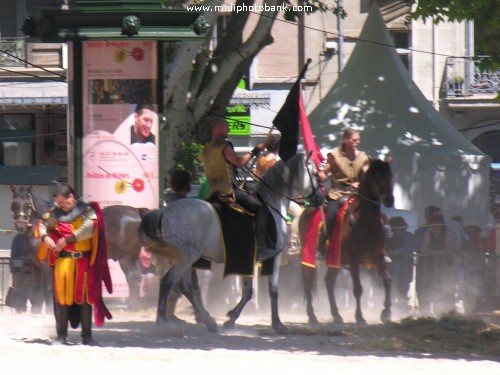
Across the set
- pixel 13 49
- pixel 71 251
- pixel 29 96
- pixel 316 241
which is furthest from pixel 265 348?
pixel 13 49

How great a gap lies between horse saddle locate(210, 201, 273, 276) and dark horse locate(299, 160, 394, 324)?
1.80 meters

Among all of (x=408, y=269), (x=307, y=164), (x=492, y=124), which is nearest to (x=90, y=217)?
(x=307, y=164)

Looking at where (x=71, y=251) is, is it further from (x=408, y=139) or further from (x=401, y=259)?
(x=408, y=139)

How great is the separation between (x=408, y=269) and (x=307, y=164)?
2.93 meters

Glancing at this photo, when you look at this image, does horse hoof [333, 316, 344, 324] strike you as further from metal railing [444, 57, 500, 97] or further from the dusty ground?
metal railing [444, 57, 500, 97]

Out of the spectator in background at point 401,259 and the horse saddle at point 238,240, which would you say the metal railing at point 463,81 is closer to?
the spectator in background at point 401,259

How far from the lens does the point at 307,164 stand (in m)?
A: 13.9

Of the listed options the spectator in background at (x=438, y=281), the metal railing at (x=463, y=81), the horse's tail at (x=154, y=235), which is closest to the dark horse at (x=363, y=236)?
the spectator in background at (x=438, y=281)

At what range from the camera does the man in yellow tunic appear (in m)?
11.6

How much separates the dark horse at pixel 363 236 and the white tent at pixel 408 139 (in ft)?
10.4

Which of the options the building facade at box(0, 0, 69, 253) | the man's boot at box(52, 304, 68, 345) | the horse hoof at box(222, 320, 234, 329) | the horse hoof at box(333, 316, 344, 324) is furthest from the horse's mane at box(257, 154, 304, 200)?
the building facade at box(0, 0, 69, 253)

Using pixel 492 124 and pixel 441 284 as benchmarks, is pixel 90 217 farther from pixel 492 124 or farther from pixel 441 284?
pixel 492 124

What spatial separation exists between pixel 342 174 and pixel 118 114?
298 cm

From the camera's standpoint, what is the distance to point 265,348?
11.9 metres
